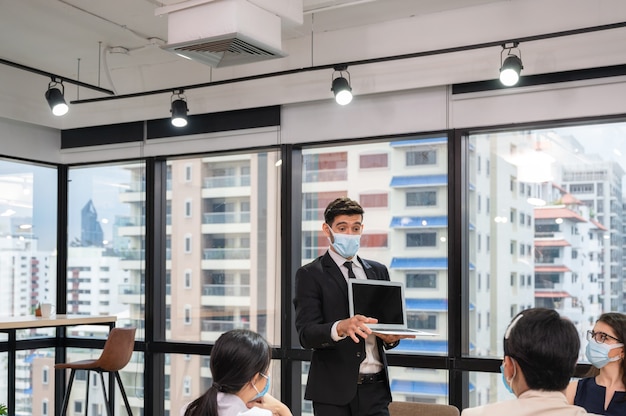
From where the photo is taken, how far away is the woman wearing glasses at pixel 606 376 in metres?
3.25

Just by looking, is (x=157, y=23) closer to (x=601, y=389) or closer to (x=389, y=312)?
(x=389, y=312)

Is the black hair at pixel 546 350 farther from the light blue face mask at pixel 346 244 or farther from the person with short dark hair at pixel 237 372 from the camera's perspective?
the light blue face mask at pixel 346 244

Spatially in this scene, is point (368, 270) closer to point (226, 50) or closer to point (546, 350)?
point (226, 50)

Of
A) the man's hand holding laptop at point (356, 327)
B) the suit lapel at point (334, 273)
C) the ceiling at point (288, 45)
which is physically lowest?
the man's hand holding laptop at point (356, 327)

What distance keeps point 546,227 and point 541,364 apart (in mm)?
3496

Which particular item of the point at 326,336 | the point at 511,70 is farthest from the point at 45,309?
the point at 511,70

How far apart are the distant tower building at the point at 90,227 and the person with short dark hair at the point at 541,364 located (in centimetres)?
596

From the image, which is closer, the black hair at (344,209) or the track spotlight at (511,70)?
the black hair at (344,209)

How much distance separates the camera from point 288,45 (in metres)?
6.11

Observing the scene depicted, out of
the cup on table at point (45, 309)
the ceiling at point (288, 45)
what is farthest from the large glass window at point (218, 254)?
the cup on table at point (45, 309)

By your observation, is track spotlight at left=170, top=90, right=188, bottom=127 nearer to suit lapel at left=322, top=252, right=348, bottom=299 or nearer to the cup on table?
the cup on table

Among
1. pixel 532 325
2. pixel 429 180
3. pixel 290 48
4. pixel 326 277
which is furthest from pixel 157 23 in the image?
pixel 532 325

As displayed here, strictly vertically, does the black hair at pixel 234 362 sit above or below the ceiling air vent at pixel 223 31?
below

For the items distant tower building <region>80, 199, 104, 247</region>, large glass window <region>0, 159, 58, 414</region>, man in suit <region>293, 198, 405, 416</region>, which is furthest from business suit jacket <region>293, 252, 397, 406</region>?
large glass window <region>0, 159, 58, 414</region>
